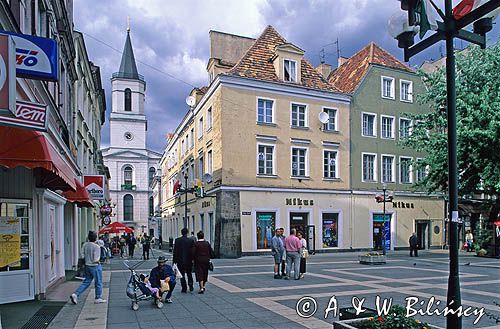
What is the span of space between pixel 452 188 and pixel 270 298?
6887 mm

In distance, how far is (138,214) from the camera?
268ft

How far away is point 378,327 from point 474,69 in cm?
2197

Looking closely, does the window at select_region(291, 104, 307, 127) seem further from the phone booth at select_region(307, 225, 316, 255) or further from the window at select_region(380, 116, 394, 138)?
the phone booth at select_region(307, 225, 316, 255)

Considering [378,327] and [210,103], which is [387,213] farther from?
[378,327]

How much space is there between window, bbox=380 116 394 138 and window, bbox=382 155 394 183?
168 cm

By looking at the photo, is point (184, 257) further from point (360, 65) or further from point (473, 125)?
point (360, 65)

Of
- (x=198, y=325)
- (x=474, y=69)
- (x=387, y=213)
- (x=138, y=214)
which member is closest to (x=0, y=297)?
(x=198, y=325)

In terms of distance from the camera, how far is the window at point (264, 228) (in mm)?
27970

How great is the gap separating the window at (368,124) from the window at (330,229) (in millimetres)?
6738

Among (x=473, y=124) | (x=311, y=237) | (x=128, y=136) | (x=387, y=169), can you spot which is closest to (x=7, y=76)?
(x=473, y=124)

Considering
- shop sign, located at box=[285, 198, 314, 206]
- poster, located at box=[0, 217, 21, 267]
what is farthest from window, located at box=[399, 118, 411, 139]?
poster, located at box=[0, 217, 21, 267]

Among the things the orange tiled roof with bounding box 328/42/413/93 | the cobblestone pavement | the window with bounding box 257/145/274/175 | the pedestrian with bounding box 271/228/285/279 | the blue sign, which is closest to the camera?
the blue sign

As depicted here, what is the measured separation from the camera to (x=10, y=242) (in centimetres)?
1043

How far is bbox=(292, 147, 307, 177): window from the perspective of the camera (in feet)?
98.0
